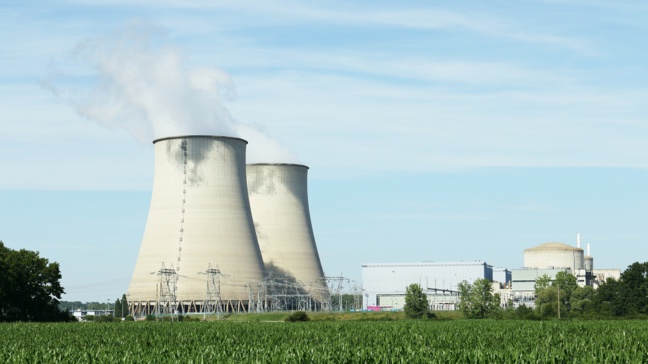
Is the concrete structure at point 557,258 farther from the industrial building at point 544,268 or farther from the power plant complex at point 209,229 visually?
the power plant complex at point 209,229

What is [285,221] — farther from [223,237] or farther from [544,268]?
[544,268]

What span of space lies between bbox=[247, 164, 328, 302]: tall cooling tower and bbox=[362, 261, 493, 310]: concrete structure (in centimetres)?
6447

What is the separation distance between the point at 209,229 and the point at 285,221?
1262 cm

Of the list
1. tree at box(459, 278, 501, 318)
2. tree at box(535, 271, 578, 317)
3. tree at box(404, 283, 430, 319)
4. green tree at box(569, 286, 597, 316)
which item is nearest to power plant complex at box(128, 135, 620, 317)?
tree at box(404, 283, 430, 319)

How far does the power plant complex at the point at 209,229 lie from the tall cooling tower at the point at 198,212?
0.06 metres

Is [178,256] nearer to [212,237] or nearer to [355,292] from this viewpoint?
[212,237]

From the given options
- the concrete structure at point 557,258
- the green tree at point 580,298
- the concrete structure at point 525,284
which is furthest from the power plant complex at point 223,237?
the concrete structure at point 557,258

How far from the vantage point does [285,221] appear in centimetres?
6888

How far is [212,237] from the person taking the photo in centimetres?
5725

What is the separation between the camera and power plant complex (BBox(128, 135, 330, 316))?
56.9 meters

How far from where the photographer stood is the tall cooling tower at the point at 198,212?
56.7m

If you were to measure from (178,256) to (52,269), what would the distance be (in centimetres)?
999

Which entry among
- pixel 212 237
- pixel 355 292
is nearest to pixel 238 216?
pixel 212 237

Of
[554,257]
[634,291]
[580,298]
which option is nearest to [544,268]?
[554,257]
